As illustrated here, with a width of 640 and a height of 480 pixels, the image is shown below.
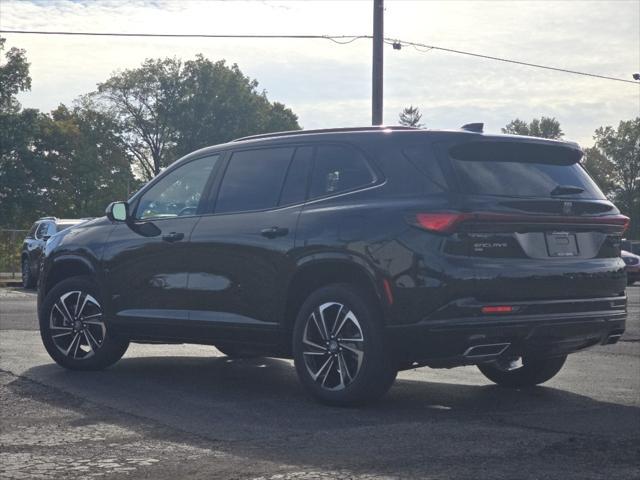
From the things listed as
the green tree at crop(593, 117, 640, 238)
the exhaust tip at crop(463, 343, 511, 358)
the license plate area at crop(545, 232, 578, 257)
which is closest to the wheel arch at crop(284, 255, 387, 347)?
the exhaust tip at crop(463, 343, 511, 358)

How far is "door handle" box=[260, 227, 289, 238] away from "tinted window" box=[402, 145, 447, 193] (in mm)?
1003

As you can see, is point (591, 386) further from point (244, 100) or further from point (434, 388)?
point (244, 100)

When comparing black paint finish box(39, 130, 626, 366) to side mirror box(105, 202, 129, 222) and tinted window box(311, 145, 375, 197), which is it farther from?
side mirror box(105, 202, 129, 222)

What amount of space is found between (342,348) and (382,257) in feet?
A: 2.30

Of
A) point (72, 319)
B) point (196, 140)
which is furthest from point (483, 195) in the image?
point (196, 140)

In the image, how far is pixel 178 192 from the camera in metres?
9.01

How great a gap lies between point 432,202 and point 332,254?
771 mm

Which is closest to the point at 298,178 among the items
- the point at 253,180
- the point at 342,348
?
the point at 253,180

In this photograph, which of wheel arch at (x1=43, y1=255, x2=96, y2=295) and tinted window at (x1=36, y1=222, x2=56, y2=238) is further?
tinted window at (x1=36, y1=222, x2=56, y2=238)

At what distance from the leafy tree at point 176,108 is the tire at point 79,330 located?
74604 millimetres

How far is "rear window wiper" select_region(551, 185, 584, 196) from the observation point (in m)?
7.57

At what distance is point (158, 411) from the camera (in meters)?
7.16

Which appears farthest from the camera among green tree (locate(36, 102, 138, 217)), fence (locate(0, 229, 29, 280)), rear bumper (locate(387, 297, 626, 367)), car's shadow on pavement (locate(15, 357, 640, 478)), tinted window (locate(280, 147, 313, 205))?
green tree (locate(36, 102, 138, 217))

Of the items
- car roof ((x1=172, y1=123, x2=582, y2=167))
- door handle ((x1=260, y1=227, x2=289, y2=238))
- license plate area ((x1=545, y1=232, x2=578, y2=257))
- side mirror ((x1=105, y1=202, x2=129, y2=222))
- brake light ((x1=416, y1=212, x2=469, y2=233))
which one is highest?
car roof ((x1=172, y1=123, x2=582, y2=167))
